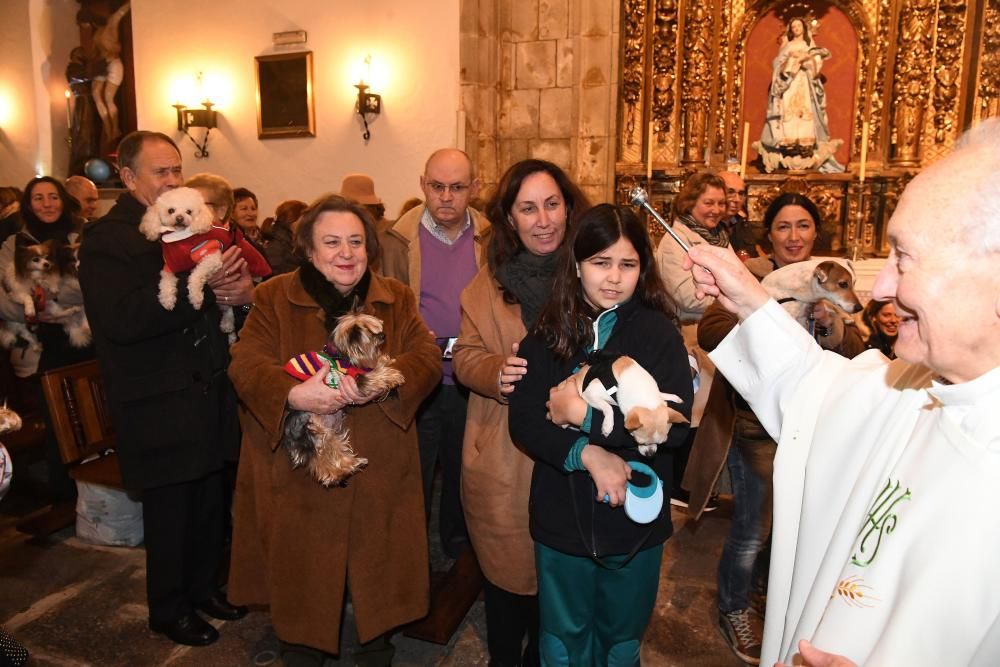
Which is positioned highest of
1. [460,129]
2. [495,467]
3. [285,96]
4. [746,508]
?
[285,96]

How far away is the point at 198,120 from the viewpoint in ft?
26.3

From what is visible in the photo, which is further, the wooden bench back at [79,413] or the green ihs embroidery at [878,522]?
the wooden bench back at [79,413]

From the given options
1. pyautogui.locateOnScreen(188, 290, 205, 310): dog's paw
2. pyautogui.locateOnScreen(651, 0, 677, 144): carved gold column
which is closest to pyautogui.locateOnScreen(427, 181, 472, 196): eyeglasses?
pyautogui.locateOnScreen(188, 290, 205, 310): dog's paw

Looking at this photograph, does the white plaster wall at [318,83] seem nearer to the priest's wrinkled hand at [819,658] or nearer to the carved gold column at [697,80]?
the carved gold column at [697,80]

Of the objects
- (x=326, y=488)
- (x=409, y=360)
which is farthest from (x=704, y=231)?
(x=326, y=488)

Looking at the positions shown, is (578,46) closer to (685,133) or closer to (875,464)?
(685,133)

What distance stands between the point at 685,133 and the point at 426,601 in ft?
18.5

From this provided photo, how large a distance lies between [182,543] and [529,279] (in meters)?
1.87

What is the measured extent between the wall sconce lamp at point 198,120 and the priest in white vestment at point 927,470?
323 inches

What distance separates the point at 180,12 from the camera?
807 centimetres

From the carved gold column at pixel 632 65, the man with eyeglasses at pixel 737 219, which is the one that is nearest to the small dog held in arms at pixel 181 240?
the man with eyeglasses at pixel 737 219

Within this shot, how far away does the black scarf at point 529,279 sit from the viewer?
2.37 metres

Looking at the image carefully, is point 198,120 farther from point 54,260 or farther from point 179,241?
point 179,241

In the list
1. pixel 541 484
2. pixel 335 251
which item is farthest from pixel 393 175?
pixel 541 484
